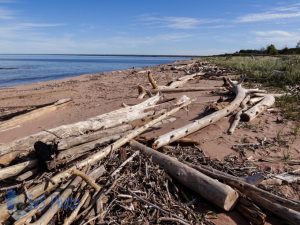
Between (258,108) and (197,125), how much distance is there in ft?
7.19

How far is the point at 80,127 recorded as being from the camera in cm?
589

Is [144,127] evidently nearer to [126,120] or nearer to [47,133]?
[126,120]

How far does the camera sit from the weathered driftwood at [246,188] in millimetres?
3831

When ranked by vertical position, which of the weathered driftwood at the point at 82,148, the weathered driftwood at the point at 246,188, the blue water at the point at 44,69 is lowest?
the blue water at the point at 44,69

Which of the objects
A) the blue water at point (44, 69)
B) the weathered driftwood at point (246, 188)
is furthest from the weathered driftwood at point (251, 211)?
the blue water at point (44, 69)

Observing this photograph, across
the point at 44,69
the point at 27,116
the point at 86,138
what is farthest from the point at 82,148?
the point at 44,69

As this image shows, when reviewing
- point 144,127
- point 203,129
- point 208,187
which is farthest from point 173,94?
point 208,187

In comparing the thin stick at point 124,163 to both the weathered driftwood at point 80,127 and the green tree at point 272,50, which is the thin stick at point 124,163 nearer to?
the weathered driftwood at point 80,127

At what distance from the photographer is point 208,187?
4.10 m

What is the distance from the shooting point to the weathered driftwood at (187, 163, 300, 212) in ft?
12.6

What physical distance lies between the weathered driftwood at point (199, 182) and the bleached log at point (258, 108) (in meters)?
3.22

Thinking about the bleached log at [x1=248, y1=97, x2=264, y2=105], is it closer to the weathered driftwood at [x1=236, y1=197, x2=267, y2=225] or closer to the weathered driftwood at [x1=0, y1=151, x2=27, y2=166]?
the weathered driftwood at [x1=236, y1=197, x2=267, y2=225]

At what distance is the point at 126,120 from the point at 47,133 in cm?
165

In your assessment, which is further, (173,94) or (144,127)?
(173,94)
